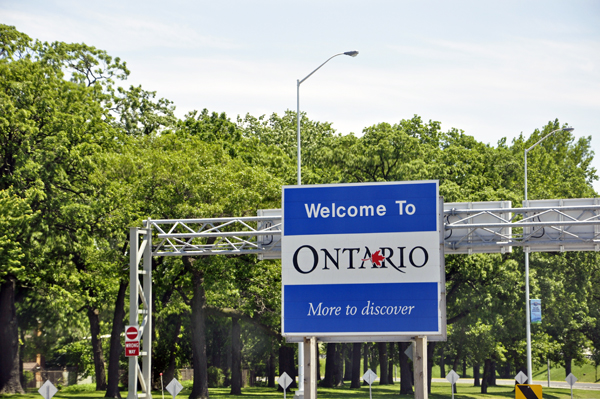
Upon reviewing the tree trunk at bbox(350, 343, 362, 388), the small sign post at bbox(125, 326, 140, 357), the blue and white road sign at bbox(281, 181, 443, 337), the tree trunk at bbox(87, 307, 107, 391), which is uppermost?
the blue and white road sign at bbox(281, 181, 443, 337)

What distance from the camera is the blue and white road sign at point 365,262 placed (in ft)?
59.3

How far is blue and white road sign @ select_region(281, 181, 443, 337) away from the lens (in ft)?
59.3

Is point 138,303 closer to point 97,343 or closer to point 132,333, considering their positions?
point 132,333

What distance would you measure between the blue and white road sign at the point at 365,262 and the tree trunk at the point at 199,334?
49.1 ft

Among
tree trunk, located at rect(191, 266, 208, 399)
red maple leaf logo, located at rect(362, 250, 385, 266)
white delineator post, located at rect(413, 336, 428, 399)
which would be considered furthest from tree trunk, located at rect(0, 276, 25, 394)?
white delineator post, located at rect(413, 336, 428, 399)

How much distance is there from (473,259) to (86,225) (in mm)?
19867

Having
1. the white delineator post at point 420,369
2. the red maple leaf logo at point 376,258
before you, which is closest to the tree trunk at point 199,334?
the red maple leaf logo at point 376,258

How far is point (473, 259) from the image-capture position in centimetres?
3778

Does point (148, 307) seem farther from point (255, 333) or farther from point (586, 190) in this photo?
point (586, 190)

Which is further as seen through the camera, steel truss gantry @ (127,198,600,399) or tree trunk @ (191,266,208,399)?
tree trunk @ (191,266,208,399)

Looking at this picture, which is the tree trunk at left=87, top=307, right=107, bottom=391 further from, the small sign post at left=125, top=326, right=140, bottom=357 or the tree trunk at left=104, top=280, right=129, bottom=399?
the small sign post at left=125, top=326, right=140, bottom=357

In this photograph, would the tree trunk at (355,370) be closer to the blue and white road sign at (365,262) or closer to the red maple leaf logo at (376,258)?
the blue and white road sign at (365,262)

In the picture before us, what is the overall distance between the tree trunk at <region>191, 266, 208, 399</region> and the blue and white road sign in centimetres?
1495

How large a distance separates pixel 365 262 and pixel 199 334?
58.0 feet
